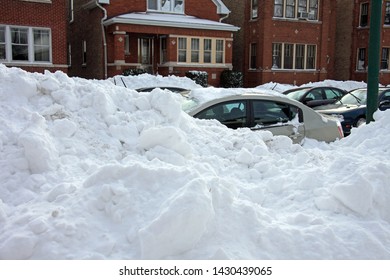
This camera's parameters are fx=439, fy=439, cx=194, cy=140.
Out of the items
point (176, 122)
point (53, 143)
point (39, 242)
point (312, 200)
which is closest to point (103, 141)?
point (53, 143)

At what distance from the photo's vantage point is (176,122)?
5.86 meters

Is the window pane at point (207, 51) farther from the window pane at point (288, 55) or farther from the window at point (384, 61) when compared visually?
the window at point (384, 61)

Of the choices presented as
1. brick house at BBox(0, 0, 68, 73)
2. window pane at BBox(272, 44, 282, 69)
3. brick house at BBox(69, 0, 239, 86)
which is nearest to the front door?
brick house at BBox(69, 0, 239, 86)

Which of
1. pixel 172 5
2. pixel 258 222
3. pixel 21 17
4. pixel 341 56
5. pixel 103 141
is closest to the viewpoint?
pixel 258 222

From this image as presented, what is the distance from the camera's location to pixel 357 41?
3328 cm

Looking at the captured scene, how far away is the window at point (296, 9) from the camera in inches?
1156

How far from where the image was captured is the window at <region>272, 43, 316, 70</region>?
29.5m

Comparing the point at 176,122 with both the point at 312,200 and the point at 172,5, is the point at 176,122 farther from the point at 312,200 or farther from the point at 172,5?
the point at 172,5

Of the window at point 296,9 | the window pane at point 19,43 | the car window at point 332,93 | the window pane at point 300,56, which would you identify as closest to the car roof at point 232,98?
the car window at point 332,93

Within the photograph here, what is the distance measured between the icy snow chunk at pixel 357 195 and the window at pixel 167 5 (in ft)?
79.5

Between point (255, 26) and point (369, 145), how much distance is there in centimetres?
2441

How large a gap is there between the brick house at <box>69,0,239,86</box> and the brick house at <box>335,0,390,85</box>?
36.4 feet

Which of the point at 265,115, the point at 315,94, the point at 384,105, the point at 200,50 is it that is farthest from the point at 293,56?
the point at 265,115

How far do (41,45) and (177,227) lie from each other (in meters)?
21.3
